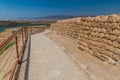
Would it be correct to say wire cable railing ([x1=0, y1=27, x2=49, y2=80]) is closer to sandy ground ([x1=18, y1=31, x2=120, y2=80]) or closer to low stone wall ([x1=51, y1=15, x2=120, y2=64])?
sandy ground ([x1=18, y1=31, x2=120, y2=80])

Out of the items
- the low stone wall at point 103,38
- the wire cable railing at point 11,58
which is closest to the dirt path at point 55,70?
the wire cable railing at point 11,58

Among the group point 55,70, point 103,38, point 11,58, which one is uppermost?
point 103,38

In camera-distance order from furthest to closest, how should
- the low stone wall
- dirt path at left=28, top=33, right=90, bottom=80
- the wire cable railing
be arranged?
the low stone wall
dirt path at left=28, top=33, right=90, bottom=80
the wire cable railing

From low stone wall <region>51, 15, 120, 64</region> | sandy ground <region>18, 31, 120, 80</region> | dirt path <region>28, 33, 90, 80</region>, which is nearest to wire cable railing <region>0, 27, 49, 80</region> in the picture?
sandy ground <region>18, 31, 120, 80</region>

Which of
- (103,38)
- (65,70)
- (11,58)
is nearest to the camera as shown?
(65,70)

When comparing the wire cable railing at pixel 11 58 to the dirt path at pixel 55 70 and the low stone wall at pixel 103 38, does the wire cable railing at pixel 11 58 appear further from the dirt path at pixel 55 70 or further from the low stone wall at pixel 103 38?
the low stone wall at pixel 103 38

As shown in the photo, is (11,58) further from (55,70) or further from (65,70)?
(65,70)

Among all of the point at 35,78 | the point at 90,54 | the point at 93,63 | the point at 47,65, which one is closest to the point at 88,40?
the point at 90,54

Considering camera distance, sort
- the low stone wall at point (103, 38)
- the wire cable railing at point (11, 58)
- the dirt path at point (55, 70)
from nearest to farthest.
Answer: the wire cable railing at point (11, 58)
the dirt path at point (55, 70)
the low stone wall at point (103, 38)

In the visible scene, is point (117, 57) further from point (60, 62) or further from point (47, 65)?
point (47, 65)

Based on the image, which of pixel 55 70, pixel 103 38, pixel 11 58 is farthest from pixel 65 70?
pixel 11 58

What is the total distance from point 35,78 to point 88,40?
14.9 feet

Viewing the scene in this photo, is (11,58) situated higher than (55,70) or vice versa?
(55,70)

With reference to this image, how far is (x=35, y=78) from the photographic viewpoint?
541 centimetres
